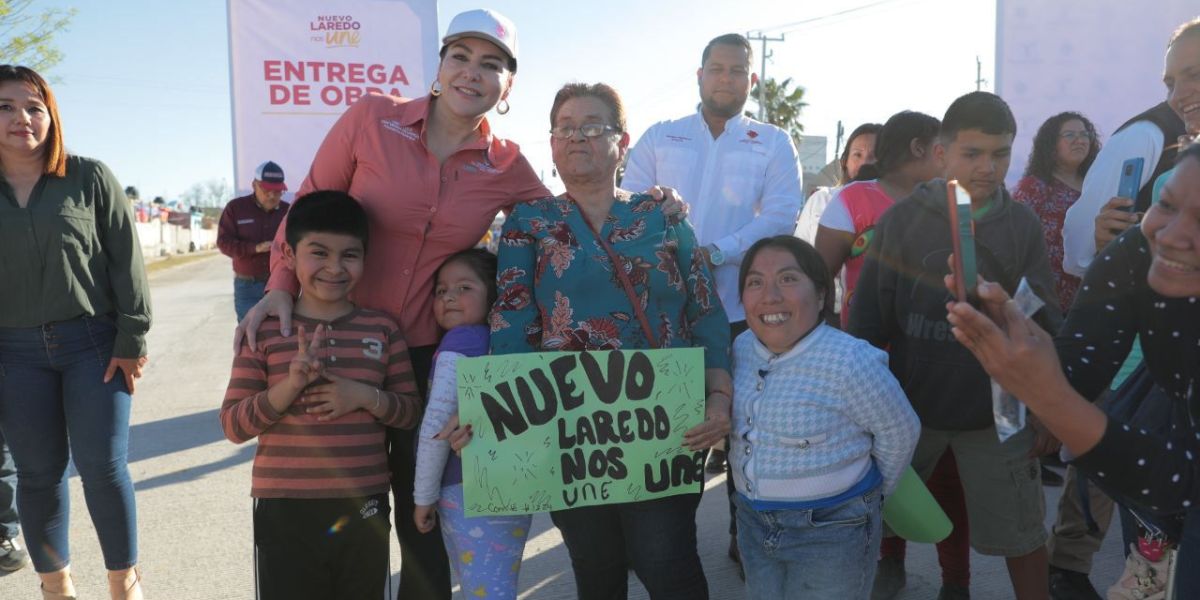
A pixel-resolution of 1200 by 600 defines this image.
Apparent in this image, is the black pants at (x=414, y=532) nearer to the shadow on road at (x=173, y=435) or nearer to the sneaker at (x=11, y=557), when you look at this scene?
the sneaker at (x=11, y=557)

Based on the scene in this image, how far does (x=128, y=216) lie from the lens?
3217mm

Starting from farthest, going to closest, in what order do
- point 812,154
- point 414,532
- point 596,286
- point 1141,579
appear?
point 812,154 → point 414,532 → point 596,286 → point 1141,579

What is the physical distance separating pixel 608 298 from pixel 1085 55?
3.56 metres

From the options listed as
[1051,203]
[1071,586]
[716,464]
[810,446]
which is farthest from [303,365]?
[1051,203]

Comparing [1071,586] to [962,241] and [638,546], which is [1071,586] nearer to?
[638,546]

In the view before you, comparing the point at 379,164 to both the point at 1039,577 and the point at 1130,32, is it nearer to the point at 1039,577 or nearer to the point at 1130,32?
the point at 1039,577

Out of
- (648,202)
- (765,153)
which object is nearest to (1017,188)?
(765,153)

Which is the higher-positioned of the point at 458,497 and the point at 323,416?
the point at 323,416

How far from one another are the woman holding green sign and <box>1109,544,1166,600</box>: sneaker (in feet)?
1.95

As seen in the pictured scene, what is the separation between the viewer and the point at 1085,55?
4328mm

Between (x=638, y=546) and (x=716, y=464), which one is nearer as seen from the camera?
(x=638, y=546)

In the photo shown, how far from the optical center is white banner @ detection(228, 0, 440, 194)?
469 centimetres

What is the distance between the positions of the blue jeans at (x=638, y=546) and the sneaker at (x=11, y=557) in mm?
2987

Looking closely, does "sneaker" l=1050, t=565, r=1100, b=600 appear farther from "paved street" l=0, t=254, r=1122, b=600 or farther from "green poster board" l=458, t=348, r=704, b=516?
"green poster board" l=458, t=348, r=704, b=516
